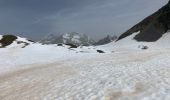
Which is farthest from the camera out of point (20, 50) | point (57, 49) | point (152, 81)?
point (57, 49)

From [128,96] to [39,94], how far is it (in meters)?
6.99

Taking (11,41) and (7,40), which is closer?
(11,41)

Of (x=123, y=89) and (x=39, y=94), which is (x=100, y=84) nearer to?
(x=123, y=89)

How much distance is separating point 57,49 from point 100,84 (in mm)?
41353

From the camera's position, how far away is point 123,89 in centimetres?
1655

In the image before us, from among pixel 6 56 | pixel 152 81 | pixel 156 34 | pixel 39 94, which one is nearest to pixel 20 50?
pixel 6 56

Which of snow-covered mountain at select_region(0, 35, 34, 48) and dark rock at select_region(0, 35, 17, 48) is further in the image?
dark rock at select_region(0, 35, 17, 48)

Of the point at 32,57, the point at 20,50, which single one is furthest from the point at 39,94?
the point at 20,50

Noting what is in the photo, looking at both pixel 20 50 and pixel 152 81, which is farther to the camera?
pixel 20 50

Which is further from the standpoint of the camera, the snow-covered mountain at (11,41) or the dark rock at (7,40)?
the dark rock at (7,40)

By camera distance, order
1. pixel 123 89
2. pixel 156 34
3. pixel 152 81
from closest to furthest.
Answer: pixel 123 89
pixel 152 81
pixel 156 34

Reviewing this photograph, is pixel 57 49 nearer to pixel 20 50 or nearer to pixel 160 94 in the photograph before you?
pixel 20 50

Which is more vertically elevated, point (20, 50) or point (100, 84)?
point (20, 50)

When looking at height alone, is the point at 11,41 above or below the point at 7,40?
below
